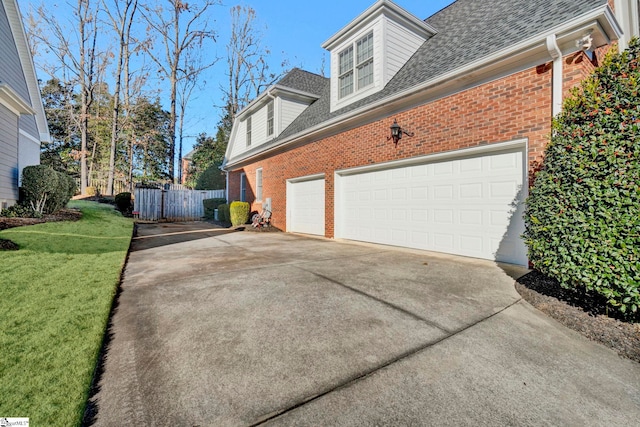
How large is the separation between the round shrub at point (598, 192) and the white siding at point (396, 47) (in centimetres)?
538

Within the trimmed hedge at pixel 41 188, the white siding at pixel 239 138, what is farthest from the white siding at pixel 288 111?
the trimmed hedge at pixel 41 188

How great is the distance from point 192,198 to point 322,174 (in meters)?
10.8

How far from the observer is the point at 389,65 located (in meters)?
7.70

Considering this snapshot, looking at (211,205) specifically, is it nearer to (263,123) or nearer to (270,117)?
(263,123)

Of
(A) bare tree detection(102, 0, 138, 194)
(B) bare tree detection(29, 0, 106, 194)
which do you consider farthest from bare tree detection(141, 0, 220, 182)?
(B) bare tree detection(29, 0, 106, 194)

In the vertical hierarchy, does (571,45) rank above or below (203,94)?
below

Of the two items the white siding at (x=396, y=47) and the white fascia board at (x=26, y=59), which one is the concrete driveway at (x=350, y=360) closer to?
the white siding at (x=396, y=47)

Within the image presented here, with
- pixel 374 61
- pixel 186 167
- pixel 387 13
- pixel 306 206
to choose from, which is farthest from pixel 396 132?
pixel 186 167

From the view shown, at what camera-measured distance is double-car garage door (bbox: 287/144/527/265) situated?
4.94 meters

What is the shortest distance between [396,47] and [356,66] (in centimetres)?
122

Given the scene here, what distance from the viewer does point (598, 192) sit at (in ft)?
8.64

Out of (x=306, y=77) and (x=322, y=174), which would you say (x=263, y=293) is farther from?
(x=306, y=77)

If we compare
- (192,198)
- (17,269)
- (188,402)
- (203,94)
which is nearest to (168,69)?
(203,94)

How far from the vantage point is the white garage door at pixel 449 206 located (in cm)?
493
